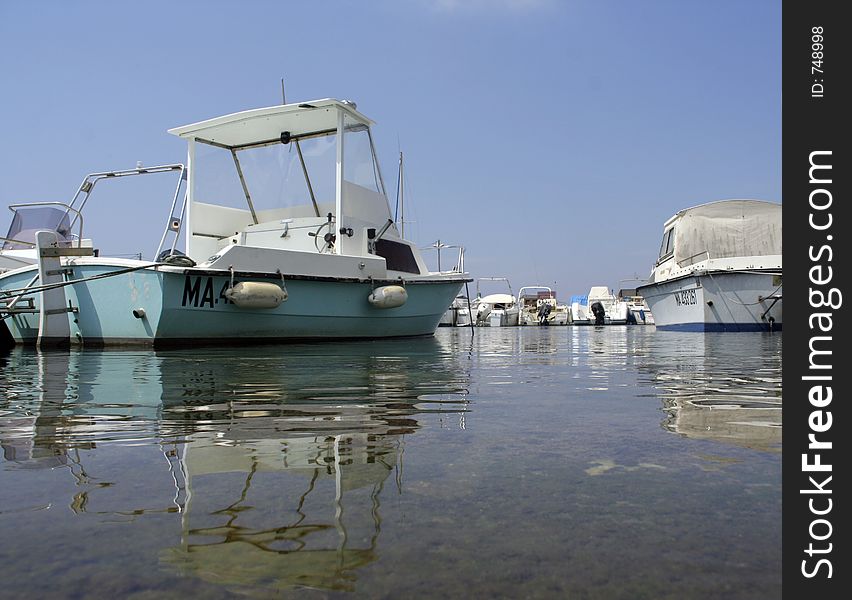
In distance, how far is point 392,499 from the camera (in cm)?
149

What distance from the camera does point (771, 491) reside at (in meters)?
1.54

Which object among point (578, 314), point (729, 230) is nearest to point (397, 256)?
point (729, 230)

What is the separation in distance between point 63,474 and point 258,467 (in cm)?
54

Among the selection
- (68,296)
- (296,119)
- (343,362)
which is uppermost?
(296,119)

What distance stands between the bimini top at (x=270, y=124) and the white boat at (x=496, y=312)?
74.8ft

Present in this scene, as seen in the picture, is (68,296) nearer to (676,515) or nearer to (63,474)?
(63,474)

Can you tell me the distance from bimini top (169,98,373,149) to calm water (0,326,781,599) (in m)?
8.68

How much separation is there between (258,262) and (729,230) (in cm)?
1602

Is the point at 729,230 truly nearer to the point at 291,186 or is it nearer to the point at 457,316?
the point at 291,186

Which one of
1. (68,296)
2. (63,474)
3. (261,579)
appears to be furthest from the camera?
(68,296)

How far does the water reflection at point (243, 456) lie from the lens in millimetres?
1146
